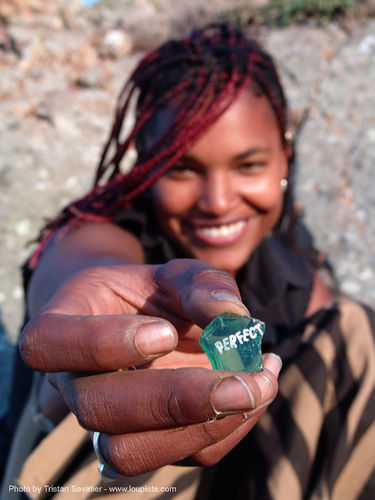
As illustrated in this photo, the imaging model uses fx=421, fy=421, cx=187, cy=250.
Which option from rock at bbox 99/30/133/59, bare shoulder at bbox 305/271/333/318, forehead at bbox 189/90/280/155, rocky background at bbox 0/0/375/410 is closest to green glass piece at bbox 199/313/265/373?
forehead at bbox 189/90/280/155

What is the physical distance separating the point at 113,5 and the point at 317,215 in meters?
4.58

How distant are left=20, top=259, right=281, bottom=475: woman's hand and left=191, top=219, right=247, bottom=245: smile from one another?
2.92ft

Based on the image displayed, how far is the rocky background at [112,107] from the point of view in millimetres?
2867

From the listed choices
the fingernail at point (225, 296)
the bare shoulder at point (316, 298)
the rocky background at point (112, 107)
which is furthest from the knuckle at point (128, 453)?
the rocky background at point (112, 107)

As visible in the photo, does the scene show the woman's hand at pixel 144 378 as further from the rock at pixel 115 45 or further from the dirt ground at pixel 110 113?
the rock at pixel 115 45

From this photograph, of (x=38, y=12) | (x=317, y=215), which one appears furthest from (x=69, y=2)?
(x=317, y=215)

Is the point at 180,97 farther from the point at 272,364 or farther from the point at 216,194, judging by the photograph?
the point at 272,364

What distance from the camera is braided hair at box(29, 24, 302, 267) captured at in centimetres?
145

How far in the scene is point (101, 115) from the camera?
3660 millimetres

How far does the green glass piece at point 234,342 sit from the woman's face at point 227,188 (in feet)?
2.76

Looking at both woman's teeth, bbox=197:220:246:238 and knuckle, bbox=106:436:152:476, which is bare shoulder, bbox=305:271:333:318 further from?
knuckle, bbox=106:436:152:476

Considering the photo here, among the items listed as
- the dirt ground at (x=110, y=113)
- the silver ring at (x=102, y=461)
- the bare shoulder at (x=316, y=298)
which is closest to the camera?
the silver ring at (x=102, y=461)

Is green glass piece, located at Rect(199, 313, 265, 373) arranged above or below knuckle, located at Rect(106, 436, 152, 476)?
above

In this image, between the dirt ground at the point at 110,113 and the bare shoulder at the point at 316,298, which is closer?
the bare shoulder at the point at 316,298
